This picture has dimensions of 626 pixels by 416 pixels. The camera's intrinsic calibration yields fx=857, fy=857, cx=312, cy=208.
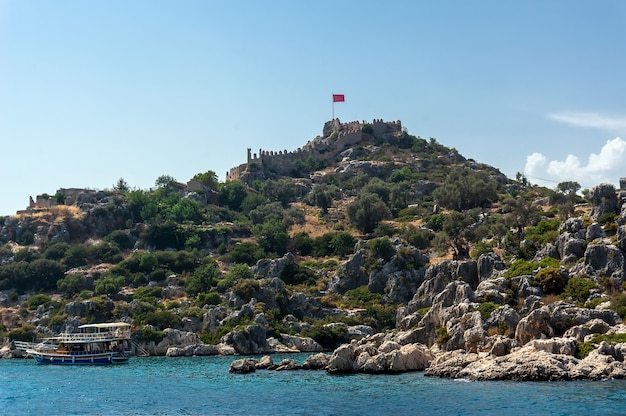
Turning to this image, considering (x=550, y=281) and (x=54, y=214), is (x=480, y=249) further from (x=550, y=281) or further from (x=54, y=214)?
(x=54, y=214)

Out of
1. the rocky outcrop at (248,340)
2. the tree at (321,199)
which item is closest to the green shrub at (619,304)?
the rocky outcrop at (248,340)

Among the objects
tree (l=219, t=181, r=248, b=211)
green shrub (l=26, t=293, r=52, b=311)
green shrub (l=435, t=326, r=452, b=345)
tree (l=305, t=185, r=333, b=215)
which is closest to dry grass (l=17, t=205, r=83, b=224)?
green shrub (l=26, t=293, r=52, b=311)

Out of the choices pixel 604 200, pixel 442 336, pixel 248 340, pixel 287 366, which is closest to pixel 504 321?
pixel 442 336

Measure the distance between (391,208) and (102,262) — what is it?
47791 millimetres

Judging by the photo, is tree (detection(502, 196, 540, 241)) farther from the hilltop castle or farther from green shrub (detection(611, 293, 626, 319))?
the hilltop castle

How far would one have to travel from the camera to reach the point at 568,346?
52.9m

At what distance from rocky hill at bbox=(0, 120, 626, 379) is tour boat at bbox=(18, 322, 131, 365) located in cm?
536

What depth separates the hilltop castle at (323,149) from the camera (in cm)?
17162

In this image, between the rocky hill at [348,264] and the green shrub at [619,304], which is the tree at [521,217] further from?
the green shrub at [619,304]

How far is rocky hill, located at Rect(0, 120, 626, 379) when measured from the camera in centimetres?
6056

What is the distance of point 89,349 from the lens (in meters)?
85.0

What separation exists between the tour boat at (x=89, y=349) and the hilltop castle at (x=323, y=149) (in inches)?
3222

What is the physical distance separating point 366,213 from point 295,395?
262 feet

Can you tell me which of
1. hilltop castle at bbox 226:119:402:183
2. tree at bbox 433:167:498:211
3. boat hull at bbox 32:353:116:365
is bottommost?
boat hull at bbox 32:353:116:365
